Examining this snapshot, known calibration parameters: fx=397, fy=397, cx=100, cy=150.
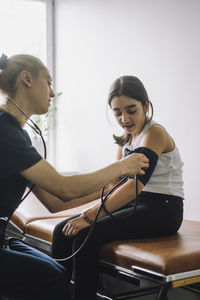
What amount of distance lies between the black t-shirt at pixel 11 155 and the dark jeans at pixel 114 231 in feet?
1.24

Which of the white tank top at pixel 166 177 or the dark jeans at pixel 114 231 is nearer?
the dark jeans at pixel 114 231

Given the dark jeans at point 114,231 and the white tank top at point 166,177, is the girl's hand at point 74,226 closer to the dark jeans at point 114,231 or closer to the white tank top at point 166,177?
the dark jeans at point 114,231

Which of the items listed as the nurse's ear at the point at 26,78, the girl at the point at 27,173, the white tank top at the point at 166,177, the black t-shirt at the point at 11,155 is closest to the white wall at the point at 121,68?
the white tank top at the point at 166,177

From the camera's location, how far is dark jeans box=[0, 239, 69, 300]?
4.21ft

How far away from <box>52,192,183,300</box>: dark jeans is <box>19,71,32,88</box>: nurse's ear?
60 centimetres

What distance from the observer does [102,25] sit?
3283 millimetres

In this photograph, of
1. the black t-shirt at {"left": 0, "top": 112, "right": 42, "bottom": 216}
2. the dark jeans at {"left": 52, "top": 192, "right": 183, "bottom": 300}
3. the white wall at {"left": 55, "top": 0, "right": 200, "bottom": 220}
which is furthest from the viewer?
the white wall at {"left": 55, "top": 0, "right": 200, "bottom": 220}

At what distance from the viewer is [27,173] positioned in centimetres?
125

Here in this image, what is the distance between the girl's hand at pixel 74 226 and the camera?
5.16ft

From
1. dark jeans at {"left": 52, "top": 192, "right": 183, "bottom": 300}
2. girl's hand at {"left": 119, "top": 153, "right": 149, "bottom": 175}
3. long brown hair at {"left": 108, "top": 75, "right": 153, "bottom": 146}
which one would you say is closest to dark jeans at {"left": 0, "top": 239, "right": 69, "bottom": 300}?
dark jeans at {"left": 52, "top": 192, "right": 183, "bottom": 300}

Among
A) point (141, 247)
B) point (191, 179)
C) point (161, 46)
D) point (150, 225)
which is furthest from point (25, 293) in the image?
point (161, 46)

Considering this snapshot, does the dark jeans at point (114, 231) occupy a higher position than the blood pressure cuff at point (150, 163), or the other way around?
the blood pressure cuff at point (150, 163)

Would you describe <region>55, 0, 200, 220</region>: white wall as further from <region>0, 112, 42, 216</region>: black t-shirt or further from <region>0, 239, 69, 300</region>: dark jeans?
<region>0, 112, 42, 216</region>: black t-shirt

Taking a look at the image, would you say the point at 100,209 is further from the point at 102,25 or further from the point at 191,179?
the point at 102,25
